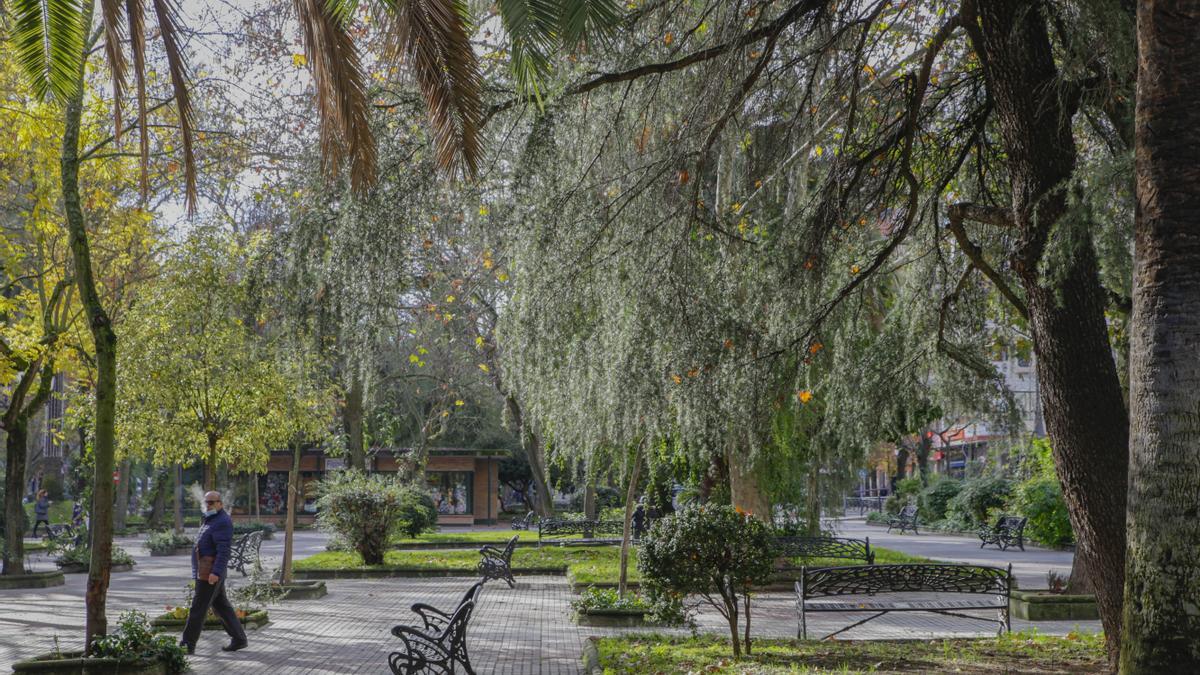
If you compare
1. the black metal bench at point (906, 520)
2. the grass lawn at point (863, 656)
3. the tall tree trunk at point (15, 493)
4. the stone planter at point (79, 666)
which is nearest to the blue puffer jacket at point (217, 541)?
the stone planter at point (79, 666)

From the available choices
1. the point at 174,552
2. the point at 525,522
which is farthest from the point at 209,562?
the point at 525,522

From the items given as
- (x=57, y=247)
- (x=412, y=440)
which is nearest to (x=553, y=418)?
(x=57, y=247)

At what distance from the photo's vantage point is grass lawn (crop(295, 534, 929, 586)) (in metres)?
20.8

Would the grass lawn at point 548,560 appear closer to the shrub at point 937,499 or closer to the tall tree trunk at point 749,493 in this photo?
the tall tree trunk at point 749,493

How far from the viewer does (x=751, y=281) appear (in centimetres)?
966

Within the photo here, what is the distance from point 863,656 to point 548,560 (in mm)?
15412

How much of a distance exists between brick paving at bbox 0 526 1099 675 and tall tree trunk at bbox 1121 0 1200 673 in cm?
689

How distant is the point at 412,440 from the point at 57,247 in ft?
107

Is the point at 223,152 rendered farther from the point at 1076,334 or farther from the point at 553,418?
the point at 1076,334

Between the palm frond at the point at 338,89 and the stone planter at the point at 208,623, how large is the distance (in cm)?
807

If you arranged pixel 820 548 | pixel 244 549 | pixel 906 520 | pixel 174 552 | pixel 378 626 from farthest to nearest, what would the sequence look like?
pixel 906 520, pixel 174 552, pixel 244 549, pixel 820 548, pixel 378 626

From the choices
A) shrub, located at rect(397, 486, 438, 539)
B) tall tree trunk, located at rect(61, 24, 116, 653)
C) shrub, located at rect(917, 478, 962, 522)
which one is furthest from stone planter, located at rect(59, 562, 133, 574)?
shrub, located at rect(917, 478, 962, 522)

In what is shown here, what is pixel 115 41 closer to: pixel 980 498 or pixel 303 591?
pixel 303 591

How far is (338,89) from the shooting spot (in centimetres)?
729
